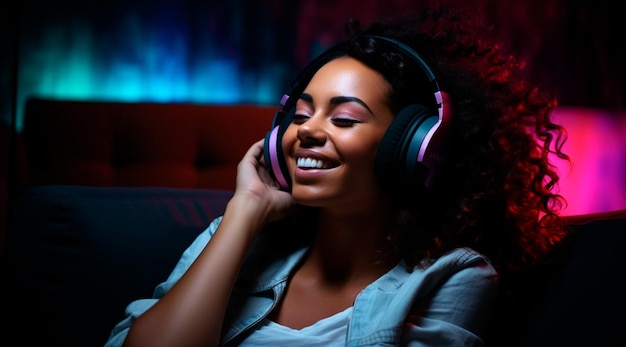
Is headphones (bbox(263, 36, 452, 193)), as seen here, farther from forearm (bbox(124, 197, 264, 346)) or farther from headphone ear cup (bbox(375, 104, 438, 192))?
forearm (bbox(124, 197, 264, 346))

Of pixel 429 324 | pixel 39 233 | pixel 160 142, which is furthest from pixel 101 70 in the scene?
pixel 429 324

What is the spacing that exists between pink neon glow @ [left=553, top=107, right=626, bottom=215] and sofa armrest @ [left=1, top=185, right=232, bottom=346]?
1.44 metres

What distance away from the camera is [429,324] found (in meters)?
1.02

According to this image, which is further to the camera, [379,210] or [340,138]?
[379,210]

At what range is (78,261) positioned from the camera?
1.32m

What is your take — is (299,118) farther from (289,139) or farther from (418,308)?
(418,308)

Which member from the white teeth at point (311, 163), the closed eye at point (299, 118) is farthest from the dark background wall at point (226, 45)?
the white teeth at point (311, 163)

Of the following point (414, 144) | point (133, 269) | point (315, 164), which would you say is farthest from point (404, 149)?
point (133, 269)

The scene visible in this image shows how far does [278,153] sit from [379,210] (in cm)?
22

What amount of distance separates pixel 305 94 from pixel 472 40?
407 millimetres

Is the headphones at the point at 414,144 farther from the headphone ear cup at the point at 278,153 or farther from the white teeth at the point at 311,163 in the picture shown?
the headphone ear cup at the point at 278,153

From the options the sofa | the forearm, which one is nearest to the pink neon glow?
the sofa

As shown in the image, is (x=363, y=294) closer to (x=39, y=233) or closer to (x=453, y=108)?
(x=453, y=108)

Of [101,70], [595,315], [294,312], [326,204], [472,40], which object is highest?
[472,40]
